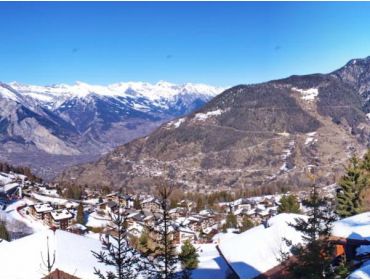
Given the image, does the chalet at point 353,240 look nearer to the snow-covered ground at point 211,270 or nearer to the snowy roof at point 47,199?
the snow-covered ground at point 211,270

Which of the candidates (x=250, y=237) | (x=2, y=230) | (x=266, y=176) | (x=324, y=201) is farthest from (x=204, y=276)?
(x=266, y=176)

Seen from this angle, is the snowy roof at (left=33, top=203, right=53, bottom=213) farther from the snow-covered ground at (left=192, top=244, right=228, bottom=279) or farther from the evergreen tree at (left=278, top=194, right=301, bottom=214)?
the evergreen tree at (left=278, top=194, right=301, bottom=214)

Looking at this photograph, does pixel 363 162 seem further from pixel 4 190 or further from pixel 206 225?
pixel 4 190

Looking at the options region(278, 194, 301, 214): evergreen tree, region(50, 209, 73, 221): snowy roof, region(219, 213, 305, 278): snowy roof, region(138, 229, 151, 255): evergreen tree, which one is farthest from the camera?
region(50, 209, 73, 221): snowy roof

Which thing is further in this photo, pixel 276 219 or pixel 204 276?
pixel 204 276

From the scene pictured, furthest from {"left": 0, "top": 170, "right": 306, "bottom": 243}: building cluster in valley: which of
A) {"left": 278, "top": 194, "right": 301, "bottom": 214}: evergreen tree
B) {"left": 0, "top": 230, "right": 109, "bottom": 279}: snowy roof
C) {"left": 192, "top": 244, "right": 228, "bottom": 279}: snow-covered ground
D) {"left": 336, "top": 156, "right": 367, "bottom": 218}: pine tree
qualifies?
{"left": 0, "top": 230, "right": 109, "bottom": 279}: snowy roof
